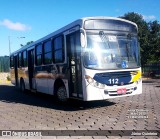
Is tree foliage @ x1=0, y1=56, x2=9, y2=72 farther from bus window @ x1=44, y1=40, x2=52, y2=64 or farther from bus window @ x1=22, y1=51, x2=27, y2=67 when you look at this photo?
bus window @ x1=44, y1=40, x2=52, y2=64

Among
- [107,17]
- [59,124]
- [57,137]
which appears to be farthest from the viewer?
[107,17]

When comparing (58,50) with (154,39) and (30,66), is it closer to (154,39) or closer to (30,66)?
(30,66)

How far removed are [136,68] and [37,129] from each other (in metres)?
4.70

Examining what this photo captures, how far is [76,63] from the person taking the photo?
1000 cm

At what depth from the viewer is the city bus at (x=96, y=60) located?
9.45 meters

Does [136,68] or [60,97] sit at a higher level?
[136,68]

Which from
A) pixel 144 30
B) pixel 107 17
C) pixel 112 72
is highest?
pixel 144 30

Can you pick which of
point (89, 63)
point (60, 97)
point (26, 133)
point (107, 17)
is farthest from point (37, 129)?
point (107, 17)

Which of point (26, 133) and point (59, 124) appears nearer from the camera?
point (26, 133)

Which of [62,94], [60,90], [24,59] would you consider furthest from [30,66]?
[62,94]

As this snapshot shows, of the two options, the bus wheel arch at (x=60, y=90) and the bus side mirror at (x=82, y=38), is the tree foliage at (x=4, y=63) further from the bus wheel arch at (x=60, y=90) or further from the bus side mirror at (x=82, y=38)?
the bus side mirror at (x=82, y=38)

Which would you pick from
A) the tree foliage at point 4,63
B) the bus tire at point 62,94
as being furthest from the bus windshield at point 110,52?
the tree foliage at point 4,63

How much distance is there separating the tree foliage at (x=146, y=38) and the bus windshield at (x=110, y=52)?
22.7m

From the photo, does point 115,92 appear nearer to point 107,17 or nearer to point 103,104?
point 103,104
